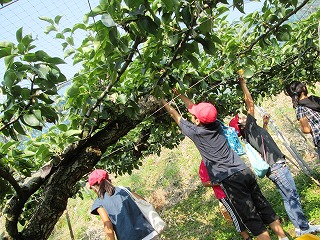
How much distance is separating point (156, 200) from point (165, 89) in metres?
5.79

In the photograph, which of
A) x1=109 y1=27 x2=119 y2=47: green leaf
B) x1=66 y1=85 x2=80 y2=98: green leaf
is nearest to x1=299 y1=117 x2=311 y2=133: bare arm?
x1=66 y1=85 x2=80 y2=98: green leaf

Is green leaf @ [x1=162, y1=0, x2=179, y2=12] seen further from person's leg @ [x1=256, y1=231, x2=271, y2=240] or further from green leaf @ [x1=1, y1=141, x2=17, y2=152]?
person's leg @ [x1=256, y1=231, x2=271, y2=240]

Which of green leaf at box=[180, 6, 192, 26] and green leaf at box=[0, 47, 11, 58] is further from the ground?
green leaf at box=[0, 47, 11, 58]

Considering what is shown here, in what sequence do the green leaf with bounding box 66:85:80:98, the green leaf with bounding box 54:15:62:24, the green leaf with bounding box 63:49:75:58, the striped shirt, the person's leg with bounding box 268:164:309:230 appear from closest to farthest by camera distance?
the green leaf with bounding box 54:15:62:24, the green leaf with bounding box 66:85:80:98, the green leaf with bounding box 63:49:75:58, the person's leg with bounding box 268:164:309:230, the striped shirt

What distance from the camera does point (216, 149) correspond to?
206 centimetres

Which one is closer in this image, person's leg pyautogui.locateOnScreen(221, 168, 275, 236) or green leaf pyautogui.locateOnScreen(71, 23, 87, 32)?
green leaf pyautogui.locateOnScreen(71, 23, 87, 32)

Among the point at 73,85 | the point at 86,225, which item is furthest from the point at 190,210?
the point at 73,85

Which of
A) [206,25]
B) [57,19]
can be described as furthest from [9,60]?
[206,25]

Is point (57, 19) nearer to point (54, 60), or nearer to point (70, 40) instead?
point (70, 40)

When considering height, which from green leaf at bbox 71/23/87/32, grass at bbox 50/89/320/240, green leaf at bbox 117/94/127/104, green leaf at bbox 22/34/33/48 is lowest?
grass at bbox 50/89/320/240

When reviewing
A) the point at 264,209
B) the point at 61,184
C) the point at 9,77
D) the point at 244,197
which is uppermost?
the point at 9,77

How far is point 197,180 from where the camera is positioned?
7.46 meters

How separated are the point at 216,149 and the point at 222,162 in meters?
0.10

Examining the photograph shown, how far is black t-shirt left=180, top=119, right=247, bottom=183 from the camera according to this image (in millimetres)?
2049
